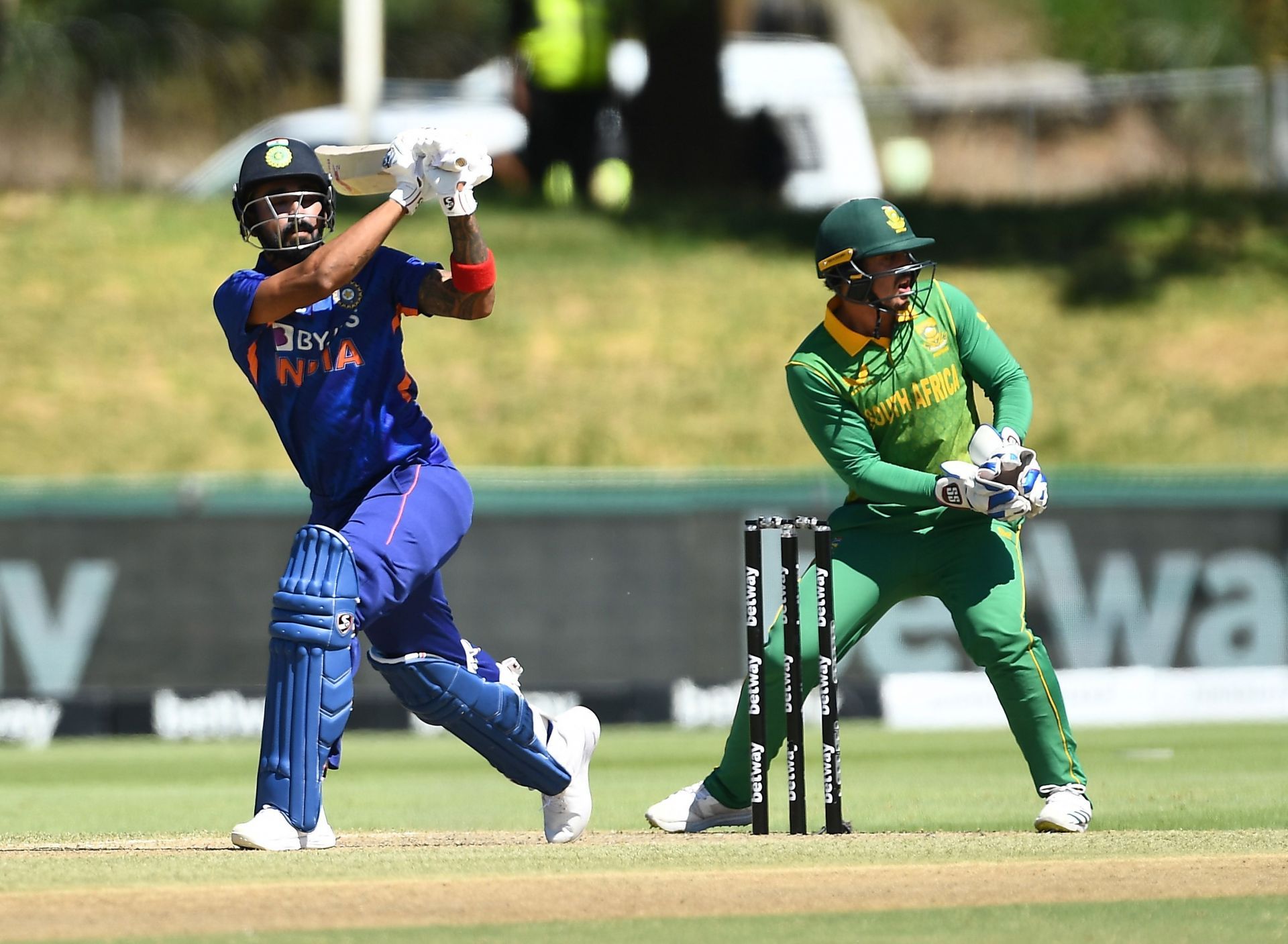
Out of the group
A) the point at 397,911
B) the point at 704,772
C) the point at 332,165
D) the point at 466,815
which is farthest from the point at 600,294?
the point at 397,911

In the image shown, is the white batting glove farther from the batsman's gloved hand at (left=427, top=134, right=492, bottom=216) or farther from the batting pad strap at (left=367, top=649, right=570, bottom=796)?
the batting pad strap at (left=367, top=649, right=570, bottom=796)

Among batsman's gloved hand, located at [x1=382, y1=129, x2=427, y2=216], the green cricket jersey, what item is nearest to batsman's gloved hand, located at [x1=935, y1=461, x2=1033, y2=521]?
the green cricket jersey

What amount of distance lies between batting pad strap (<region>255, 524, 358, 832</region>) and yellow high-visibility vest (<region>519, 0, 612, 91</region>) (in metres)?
16.7

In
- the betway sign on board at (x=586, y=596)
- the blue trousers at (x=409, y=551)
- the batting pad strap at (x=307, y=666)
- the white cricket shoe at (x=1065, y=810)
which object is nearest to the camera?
the batting pad strap at (x=307, y=666)

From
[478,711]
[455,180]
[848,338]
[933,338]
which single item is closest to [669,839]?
[478,711]

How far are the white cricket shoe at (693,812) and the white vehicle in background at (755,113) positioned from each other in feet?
53.9

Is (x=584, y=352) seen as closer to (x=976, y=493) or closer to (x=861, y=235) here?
(x=861, y=235)

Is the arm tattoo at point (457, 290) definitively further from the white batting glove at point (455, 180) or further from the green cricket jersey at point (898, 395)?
the green cricket jersey at point (898, 395)

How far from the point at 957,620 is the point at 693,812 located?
106 cm

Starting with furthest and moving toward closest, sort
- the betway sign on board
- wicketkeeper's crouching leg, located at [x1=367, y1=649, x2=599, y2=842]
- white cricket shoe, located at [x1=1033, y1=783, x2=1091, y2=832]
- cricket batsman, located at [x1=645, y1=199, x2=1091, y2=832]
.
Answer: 1. the betway sign on board
2. cricket batsman, located at [x1=645, y1=199, x2=1091, y2=832]
3. white cricket shoe, located at [x1=1033, y1=783, x2=1091, y2=832]
4. wicketkeeper's crouching leg, located at [x1=367, y1=649, x2=599, y2=842]

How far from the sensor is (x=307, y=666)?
5.79 m

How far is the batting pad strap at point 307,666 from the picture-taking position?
5.76 meters

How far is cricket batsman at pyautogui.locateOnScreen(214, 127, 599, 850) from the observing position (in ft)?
19.1

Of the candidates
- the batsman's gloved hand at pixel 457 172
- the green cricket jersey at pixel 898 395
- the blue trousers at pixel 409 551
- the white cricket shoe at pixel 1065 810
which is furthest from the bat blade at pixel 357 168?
Result: the white cricket shoe at pixel 1065 810
